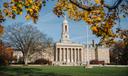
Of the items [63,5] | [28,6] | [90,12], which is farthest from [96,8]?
[28,6]

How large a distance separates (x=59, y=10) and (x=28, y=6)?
266cm

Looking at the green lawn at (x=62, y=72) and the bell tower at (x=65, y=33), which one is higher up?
the bell tower at (x=65, y=33)

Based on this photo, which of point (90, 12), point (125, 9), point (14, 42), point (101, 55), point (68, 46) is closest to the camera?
point (90, 12)

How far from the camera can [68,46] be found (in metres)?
168

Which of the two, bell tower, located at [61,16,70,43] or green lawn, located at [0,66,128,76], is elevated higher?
bell tower, located at [61,16,70,43]

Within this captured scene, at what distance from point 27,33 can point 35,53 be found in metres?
10.2

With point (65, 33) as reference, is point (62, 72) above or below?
below

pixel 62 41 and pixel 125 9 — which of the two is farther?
pixel 62 41

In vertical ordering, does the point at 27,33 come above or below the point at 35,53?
above

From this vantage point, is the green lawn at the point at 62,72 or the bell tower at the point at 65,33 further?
the bell tower at the point at 65,33

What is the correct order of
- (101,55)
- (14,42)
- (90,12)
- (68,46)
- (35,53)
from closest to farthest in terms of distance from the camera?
(90,12), (14,42), (35,53), (68,46), (101,55)

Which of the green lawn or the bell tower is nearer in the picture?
the green lawn

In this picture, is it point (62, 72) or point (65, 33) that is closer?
point (62, 72)

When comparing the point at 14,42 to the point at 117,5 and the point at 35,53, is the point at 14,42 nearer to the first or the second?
the point at 35,53
